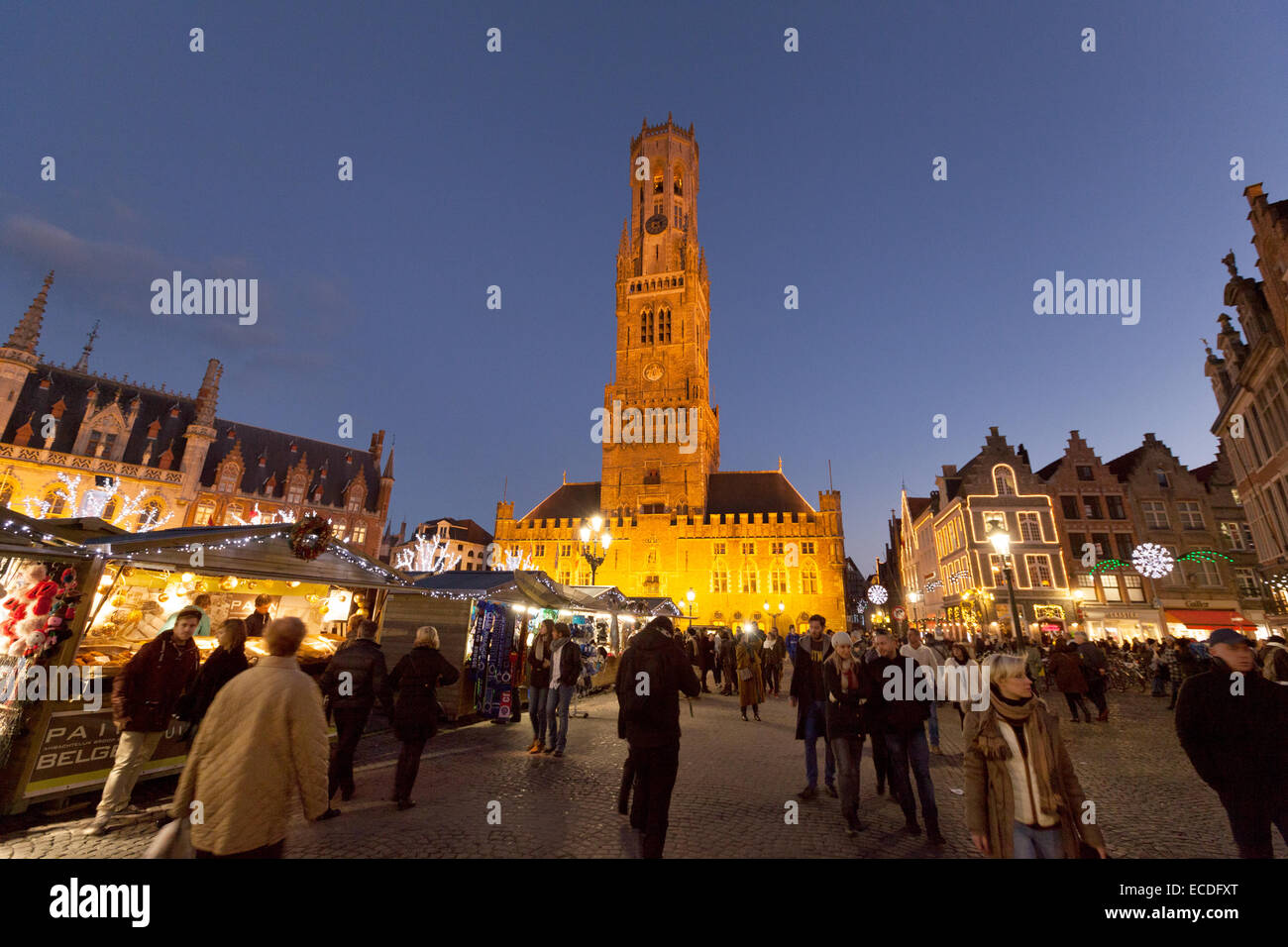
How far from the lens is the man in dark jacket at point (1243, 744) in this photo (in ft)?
11.4

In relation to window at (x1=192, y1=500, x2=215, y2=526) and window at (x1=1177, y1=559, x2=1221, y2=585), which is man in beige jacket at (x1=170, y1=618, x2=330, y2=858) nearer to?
window at (x1=1177, y1=559, x2=1221, y2=585)

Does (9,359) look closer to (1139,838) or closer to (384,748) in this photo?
(384,748)

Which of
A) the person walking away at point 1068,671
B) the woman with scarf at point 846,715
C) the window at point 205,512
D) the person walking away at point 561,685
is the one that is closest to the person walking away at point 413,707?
the person walking away at point 561,685

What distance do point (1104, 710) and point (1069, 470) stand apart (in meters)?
25.0

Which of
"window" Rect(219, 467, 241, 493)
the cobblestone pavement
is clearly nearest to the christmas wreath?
the cobblestone pavement

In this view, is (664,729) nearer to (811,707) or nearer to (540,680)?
(811,707)

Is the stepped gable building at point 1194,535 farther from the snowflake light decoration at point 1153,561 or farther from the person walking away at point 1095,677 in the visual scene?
the person walking away at point 1095,677

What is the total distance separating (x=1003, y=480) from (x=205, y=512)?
53015 mm

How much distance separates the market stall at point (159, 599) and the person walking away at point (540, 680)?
3587 millimetres

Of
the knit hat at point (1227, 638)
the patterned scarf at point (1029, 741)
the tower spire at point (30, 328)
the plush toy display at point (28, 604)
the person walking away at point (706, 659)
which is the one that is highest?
the tower spire at point (30, 328)

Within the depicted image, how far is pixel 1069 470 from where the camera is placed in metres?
30.8

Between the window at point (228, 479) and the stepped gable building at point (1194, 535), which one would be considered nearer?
the stepped gable building at point (1194, 535)

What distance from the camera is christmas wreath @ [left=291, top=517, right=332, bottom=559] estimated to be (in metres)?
8.41

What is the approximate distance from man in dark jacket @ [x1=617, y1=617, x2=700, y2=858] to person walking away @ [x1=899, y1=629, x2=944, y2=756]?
3.50 meters
